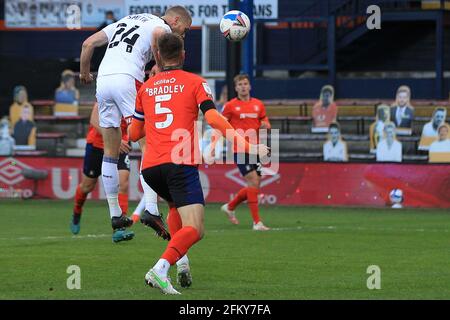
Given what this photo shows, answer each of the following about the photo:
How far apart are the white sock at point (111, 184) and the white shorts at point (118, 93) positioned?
69cm

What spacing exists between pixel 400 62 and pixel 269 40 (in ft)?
12.5

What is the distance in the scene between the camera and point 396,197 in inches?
918

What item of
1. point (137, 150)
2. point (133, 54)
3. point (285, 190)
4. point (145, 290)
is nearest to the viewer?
point (145, 290)

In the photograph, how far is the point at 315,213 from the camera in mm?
21766

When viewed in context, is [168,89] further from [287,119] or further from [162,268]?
[287,119]

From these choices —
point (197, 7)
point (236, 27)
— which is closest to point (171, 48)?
point (236, 27)

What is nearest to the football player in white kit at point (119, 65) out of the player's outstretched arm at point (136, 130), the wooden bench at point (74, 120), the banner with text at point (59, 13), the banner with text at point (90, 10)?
the player's outstretched arm at point (136, 130)

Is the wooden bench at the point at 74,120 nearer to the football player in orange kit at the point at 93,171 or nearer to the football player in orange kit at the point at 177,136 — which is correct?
the football player in orange kit at the point at 93,171

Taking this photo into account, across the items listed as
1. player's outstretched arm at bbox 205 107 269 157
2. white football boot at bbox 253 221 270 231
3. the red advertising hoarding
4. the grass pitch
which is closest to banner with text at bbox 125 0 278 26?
the red advertising hoarding

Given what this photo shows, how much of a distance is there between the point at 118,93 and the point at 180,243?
13.2 ft

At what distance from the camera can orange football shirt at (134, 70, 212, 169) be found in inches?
390
